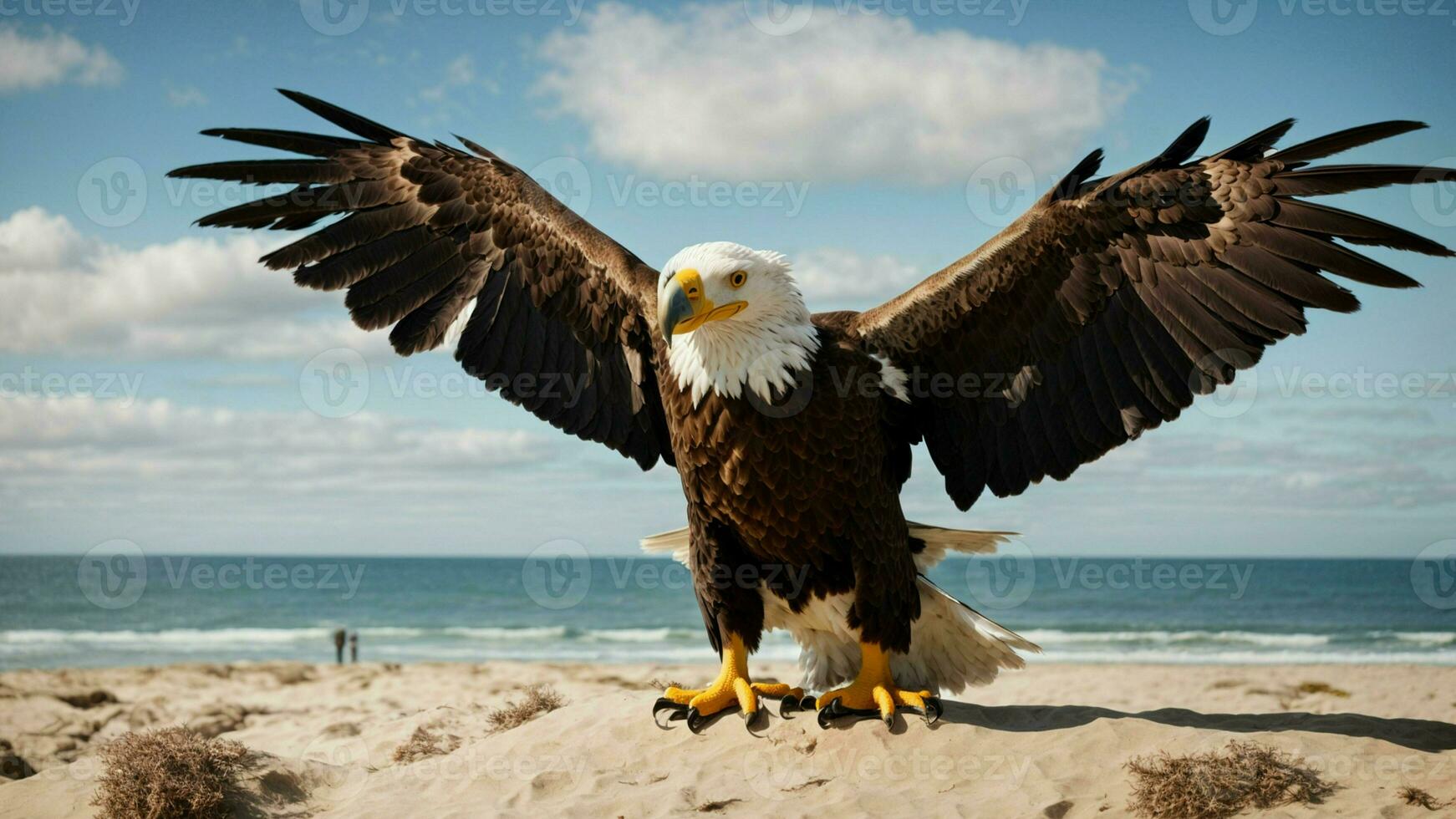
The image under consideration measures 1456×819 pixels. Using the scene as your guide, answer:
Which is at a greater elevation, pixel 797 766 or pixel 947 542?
pixel 947 542

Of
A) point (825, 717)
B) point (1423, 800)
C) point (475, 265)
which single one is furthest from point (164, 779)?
point (1423, 800)

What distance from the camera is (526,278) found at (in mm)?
5078

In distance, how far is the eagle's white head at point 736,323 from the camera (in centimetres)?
407

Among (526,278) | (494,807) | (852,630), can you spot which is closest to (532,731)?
(494,807)

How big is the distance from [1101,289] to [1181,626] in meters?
23.3

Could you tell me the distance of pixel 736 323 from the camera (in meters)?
4.31

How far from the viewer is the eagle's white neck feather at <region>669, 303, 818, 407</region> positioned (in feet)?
14.0

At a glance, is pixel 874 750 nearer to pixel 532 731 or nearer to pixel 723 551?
pixel 723 551

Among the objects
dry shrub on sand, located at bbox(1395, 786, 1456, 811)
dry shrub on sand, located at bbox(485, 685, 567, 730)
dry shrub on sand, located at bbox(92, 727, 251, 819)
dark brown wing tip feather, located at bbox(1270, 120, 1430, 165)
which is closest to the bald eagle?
dark brown wing tip feather, located at bbox(1270, 120, 1430, 165)

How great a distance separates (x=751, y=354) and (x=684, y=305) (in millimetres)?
465

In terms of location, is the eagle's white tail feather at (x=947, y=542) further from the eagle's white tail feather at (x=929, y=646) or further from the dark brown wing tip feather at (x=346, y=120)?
the dark brown wing tip feather at (x=346, y=120)

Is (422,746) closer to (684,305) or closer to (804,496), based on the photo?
(804,496)

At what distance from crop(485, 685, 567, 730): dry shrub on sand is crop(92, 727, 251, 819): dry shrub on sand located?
1572 mm

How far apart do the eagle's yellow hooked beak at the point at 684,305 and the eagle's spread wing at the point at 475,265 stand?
826 millimetres
